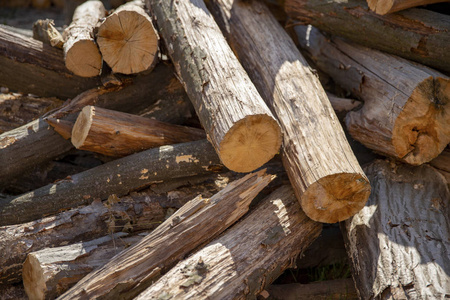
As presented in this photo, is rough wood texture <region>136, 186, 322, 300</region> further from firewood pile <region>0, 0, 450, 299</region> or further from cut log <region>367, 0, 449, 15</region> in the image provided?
cut log <region>367, 0, 449, 15</region>

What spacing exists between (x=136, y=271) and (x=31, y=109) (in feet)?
6.89

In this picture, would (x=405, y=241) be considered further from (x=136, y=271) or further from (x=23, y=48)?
(x=23, y=48)

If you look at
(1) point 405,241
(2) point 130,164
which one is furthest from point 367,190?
(2) point 130,164

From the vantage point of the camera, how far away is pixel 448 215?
325cm

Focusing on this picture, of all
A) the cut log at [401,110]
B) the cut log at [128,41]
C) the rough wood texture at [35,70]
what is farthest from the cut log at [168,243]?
the rough wood texture at [35,70]

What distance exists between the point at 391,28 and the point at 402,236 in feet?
5.98

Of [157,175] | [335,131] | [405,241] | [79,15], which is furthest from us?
[79,15]

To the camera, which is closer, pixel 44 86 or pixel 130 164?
pixel 130 164

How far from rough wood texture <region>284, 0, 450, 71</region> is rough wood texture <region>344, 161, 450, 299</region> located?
0.98m

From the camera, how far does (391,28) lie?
145 inches

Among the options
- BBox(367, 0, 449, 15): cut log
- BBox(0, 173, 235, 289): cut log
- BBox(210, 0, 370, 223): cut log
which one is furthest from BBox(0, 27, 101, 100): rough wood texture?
BBox(367, 0, 449, 15): cut log

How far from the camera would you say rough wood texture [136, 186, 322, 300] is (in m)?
2.49

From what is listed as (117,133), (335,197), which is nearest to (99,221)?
(117,133)

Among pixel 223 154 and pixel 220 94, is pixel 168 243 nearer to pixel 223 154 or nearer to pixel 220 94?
pixel 223 154
